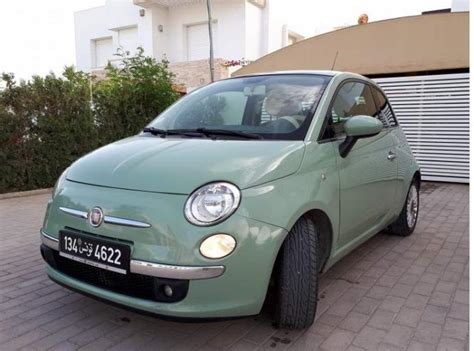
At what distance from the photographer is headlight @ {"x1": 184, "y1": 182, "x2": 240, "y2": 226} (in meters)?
2.07

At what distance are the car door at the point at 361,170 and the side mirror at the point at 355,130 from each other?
0.14 feet

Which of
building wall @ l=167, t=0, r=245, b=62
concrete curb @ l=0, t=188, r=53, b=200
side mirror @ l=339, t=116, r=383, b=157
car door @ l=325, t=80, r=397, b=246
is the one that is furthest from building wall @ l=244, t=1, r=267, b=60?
side mirror @ l=339, t=116, r=383, b=157

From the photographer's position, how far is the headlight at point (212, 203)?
2.07 meters

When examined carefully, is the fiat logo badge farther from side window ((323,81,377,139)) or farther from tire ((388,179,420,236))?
tire ((388,179,420,236))

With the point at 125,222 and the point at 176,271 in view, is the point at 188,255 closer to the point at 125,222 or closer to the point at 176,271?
the point at 176,271

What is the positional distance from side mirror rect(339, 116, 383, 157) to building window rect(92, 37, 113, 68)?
811 inches

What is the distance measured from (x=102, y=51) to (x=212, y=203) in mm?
21808

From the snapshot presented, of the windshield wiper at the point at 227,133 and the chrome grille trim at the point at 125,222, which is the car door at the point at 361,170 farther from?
the chrome grille trim at the point at 125,222

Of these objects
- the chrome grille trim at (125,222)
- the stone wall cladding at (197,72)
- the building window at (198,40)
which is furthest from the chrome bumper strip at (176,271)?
the building window at (198,40)

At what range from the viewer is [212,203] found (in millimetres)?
2102

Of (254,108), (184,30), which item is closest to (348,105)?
(254,108)

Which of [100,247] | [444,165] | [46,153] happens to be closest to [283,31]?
[444,165]

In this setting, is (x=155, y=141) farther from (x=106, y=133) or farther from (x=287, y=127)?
(x=106, y=133)

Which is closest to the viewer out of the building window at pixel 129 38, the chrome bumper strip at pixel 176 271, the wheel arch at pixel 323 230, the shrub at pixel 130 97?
the chrome bumper strip at pixel 176 271
